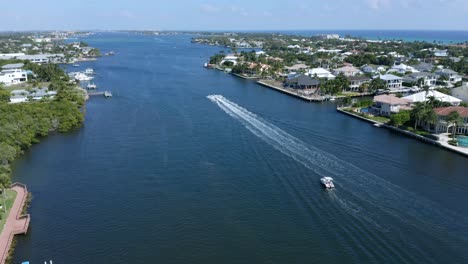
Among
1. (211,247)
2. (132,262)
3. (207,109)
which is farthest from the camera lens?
(207,109)

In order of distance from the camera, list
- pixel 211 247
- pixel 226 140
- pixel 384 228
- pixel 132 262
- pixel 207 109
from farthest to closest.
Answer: pixel 207 109, pixel 226 140, pixel 384 228, pixel 211 247, pixel 132 262

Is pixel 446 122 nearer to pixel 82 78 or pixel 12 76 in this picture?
pixel 82 78

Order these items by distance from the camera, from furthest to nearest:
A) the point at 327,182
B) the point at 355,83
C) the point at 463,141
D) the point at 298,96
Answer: the point at 355,83 → the point at 298,96 → the point at 463,141 → the point at 327,182

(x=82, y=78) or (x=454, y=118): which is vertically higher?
(x=82, y=78)

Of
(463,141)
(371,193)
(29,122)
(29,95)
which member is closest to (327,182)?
(371,193)

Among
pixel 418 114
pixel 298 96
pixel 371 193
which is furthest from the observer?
pixel 298 96

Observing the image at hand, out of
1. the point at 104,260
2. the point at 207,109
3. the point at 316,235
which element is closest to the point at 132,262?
the point at 104,260

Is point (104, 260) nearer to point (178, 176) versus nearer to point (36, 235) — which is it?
point (36, 235)

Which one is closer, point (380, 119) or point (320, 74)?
point (380, 119)

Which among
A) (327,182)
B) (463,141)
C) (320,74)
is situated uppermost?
(320,74)
